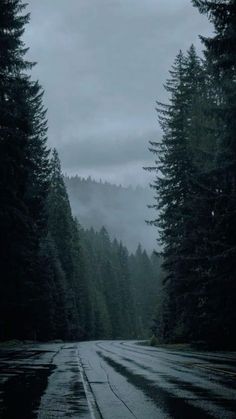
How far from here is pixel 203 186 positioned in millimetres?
23438

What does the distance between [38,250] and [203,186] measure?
700 inches

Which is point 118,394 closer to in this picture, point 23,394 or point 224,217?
point 23,394

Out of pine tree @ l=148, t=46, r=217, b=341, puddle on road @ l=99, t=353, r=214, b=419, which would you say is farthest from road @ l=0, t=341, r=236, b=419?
pine tree @ l=148, t=46, r=217, b=341

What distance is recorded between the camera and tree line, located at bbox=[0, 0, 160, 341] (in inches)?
890

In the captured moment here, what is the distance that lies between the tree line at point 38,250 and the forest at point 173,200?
108 millimetres

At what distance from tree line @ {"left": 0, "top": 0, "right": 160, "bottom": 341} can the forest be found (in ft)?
0.36

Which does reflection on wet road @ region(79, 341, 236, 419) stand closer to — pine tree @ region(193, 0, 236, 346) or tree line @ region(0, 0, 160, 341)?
pine tree @ region(193, 0, 236, 346)

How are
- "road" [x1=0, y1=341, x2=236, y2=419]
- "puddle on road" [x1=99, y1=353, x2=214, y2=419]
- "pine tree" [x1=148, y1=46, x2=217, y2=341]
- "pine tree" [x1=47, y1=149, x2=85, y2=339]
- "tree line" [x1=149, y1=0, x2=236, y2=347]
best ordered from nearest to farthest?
"puddle on road" [x1=99, y1=353, x2=214, y2=419], "road" [x1=0, y1=341, x2=236, y2=419], "tree line" [x1=149, y1=0, x2=236, y2=347], "pine tree" [x1=148, y1=46, x2=217, y2=341], "pine tree" [x1=47, y1=149, x2=85, y2=339]

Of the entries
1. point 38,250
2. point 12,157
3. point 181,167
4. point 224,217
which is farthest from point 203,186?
point 38,250

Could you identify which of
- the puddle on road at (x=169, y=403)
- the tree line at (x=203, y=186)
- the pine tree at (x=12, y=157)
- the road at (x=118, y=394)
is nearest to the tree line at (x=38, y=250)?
the pine tree at (x=12, y=157)

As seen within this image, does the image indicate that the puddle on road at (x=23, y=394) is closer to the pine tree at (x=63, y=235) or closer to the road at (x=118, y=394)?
the road at (x=118, y=394)

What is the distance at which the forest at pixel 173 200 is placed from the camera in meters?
22.2

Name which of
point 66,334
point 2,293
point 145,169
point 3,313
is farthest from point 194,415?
point 66,334

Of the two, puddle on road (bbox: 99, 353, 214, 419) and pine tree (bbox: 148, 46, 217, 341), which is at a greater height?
pine tree (bbox: 148, 46, 217, 341)
